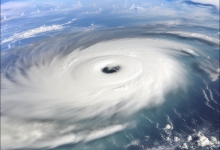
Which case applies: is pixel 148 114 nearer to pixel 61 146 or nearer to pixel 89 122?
pixel 89 122

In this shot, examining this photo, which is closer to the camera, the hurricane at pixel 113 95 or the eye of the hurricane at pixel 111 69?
the hurricane at pixel 113 95

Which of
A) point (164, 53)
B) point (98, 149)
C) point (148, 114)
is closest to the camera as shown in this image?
point (98, 149)

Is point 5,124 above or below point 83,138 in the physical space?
above

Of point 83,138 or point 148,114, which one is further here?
point 148,114

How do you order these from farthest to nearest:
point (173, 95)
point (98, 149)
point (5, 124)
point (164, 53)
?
point (164, 53) → point (173, 95) → point (5, 124) → point (98, 149)

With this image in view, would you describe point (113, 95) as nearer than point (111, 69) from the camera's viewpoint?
Yes

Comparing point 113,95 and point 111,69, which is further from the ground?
point 111,69

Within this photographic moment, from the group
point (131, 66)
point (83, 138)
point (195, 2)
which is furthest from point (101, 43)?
point (195, 2)

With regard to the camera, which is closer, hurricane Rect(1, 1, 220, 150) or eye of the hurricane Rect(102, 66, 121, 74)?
hurricane Rect(1, 1, 220, 150)
